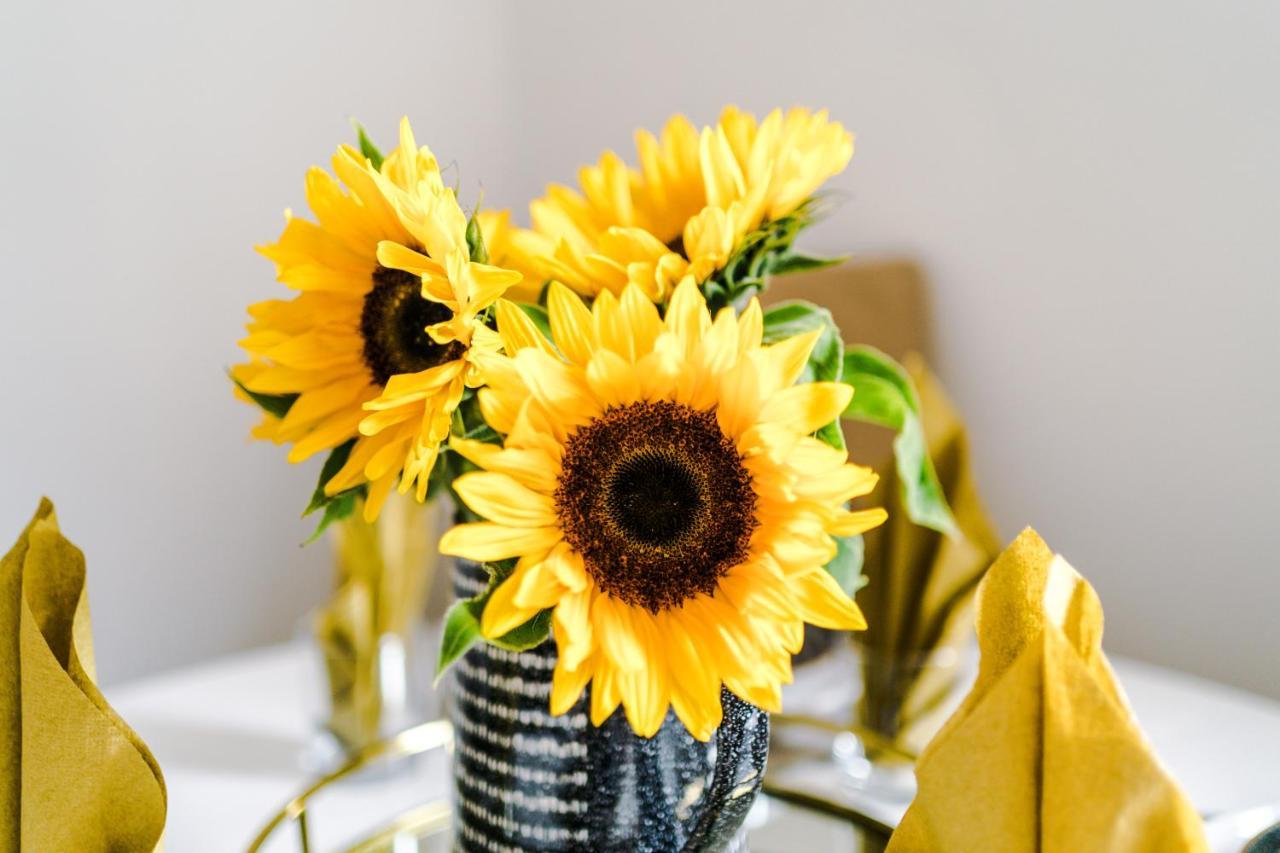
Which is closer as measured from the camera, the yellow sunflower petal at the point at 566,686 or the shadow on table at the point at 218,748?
the yellow sunflower petal at the point at 566,686

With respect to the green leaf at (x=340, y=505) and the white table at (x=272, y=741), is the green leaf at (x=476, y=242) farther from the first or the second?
the white table at (x=272, y=741)

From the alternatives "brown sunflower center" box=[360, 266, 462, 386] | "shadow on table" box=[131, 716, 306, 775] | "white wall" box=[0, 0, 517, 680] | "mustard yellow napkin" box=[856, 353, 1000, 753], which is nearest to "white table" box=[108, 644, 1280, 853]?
"shadow on table" box=[131, 716, 306, 775]

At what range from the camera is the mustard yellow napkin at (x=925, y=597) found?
0.67 m

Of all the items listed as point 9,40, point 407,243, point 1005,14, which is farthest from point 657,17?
point 407,243

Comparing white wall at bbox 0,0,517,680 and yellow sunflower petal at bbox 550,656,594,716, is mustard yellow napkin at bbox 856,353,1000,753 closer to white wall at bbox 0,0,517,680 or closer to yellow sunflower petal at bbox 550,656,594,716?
yellow sunflower petal at bbox 550,656,594,716

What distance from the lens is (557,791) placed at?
403mm

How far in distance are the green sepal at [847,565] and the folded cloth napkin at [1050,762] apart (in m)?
0.06

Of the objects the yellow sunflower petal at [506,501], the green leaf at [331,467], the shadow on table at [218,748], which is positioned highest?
the yellow sunflower petal at [506,501]

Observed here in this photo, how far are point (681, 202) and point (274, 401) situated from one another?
7.7 inches

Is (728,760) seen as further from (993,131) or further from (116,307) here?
(116,307)

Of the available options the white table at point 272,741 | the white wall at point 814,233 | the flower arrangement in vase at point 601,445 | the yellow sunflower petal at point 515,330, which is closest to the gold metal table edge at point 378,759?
the white table at point 272,741

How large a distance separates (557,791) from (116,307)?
3.70ft

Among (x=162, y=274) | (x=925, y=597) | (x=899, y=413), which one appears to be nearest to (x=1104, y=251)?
(x=925, y=597)

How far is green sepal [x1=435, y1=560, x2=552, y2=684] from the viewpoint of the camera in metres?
0.36
